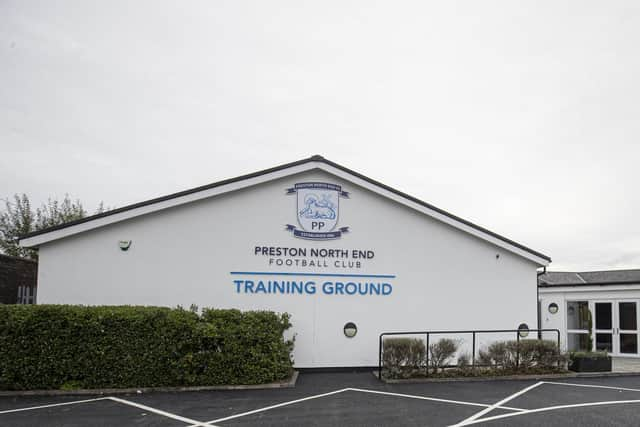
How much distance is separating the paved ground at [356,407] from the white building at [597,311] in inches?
282

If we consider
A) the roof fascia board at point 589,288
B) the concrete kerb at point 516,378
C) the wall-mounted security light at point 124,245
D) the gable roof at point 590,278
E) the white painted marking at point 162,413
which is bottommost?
the concrete kerb at point 516,378

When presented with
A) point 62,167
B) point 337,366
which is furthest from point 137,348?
point 62,167

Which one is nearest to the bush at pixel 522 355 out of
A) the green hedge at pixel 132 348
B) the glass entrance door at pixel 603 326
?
the green hedge at pixel 132 348

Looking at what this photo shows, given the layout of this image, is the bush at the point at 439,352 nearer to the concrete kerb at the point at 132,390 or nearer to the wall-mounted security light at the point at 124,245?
the concrete kerb at the point at 132,390

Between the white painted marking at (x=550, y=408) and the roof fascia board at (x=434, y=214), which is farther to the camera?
the roof fascia board at (x=434, y=214)

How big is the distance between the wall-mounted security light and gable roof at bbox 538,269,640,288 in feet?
48.8

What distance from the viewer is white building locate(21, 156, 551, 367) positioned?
12.1 meters

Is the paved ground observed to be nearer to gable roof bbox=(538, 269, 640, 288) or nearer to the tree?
gable roof bbox=(538, 269, 640, 288)

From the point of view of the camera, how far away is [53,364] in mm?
9711

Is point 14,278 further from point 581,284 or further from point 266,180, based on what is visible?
point 581,284

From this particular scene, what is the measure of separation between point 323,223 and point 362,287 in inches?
75.3

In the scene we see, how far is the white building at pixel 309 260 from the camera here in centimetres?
1209

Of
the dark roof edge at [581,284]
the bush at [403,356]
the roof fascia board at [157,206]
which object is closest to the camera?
the bush at [403,356]

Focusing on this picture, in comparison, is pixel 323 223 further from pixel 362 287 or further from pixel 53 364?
pixel 53 364
